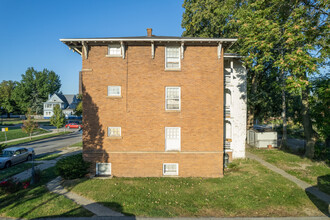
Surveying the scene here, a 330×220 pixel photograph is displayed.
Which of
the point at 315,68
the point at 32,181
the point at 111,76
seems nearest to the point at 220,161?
the point at 315,68

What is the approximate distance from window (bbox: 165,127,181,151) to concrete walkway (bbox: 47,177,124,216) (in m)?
5.41

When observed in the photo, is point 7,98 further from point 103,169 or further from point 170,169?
point 170,169

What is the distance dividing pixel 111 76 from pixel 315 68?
45.0 feet

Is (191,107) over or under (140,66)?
under

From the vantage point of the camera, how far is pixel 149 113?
12242mm

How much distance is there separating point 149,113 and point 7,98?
82732 mm

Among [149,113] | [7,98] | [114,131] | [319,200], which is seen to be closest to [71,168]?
[114,131]

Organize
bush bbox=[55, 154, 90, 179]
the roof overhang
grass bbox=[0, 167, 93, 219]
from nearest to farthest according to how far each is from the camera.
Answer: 1. grass bbox=[0, 167, 93, 219]
2. bush bbox=[55, 154, 90, 179]
3. the roof overhang

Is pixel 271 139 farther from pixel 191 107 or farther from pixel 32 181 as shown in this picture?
pixel 32 181

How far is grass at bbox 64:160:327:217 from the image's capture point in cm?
813

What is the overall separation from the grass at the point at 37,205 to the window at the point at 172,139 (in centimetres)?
618

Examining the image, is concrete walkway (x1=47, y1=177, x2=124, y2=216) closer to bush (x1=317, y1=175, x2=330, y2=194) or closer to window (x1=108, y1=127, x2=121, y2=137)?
window (x1=108, y1=127, x2=121, y2=137)

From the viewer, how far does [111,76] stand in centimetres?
1228

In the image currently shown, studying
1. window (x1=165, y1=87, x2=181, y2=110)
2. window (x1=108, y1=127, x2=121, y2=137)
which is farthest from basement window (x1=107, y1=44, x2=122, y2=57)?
window (x1=108, y1=127, x2=121, y2=137)
